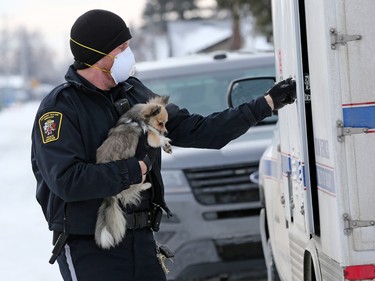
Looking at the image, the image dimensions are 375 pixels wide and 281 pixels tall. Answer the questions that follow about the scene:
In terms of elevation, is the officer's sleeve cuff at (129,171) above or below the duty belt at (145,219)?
above

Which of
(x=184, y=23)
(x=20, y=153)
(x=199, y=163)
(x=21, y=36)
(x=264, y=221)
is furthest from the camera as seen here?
(x=21, y=36)

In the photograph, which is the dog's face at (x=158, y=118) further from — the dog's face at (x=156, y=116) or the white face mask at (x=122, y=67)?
the white face mask at (x=122, y=67)

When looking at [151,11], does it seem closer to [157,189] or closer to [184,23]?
[184,23]

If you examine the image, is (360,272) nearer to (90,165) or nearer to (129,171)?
(129,171)

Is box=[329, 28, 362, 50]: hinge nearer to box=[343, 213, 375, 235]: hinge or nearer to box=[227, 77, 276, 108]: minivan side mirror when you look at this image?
box=[343, 213, 375, 235]: hinge

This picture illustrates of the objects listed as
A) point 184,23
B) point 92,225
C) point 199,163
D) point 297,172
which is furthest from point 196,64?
point 184,23

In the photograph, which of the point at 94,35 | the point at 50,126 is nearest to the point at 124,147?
the point at 50,126

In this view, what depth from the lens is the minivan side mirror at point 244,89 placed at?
6.23 metres

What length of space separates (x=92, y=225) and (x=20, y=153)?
26.1m

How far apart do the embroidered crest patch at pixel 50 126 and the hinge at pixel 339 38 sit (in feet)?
3.90

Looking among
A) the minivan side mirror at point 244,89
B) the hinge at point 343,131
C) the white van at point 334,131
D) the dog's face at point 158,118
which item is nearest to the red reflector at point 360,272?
the white van at point 334,131

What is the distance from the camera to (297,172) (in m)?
4.66

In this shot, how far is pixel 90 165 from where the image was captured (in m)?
4.00

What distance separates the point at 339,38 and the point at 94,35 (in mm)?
1088
